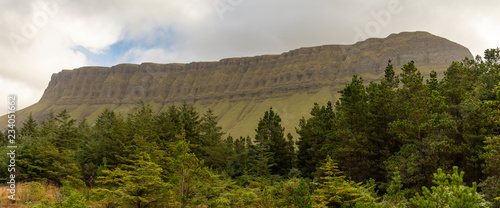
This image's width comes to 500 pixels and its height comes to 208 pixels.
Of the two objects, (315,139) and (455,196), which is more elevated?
(455,196)

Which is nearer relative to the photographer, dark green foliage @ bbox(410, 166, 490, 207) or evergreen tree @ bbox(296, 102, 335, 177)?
dark green foliage @ bbox(410, 166, 490, 207)

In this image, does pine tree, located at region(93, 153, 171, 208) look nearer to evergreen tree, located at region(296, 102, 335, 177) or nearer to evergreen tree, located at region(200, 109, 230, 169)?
evergreen tree, located at region(200, 109, 230, 169)

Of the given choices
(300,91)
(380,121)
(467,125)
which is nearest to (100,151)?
(380,121)

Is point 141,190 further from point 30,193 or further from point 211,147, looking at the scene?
point 211,147

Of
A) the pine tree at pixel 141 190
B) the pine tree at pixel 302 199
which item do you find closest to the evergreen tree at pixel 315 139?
the pine tree at pixel 302 199

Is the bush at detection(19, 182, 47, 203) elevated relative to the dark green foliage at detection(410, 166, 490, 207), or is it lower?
lower

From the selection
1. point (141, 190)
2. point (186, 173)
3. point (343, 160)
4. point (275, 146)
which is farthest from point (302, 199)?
point (275, 146)

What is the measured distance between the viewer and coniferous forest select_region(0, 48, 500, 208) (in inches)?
478

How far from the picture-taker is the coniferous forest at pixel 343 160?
12141 mm

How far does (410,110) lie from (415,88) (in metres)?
2.70

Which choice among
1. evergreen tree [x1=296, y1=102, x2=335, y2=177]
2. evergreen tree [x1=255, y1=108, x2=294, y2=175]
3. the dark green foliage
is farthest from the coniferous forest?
evergreen tree [x1=255, y1=108, x2=294, y2=175]

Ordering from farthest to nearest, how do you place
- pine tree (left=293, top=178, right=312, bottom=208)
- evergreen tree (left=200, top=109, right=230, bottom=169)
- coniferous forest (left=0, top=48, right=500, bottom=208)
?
evergreen tree (left=200, top=109, right=230, bottom=169) < pine tree (left=293, top=178, right=312, bottom=208) < coniferous forest (left=0, top=48, right=500, bottom=208)

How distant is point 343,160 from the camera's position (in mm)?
26688

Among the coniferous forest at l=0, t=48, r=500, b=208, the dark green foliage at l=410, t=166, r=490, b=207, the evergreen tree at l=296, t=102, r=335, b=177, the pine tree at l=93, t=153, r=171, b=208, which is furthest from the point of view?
the evergreen tree at l=296, t=102, r=335, b=177
